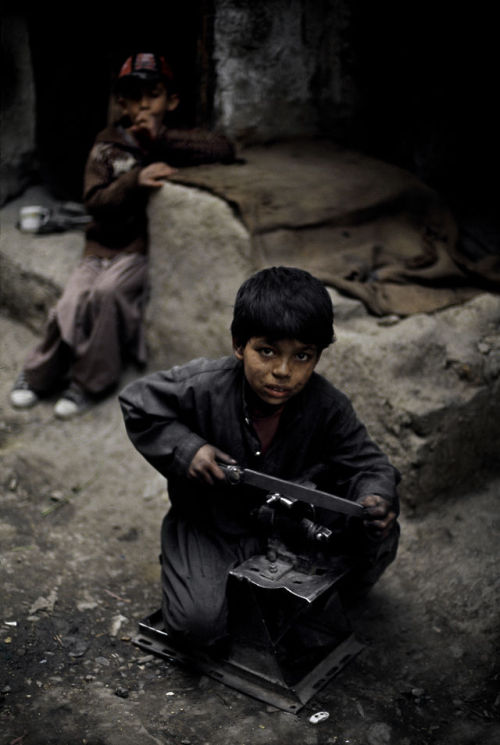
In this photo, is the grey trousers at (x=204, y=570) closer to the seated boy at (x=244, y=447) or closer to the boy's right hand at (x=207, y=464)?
the seated boy at (x=244, y=447)

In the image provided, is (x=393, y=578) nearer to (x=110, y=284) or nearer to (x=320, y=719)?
(x=320, y=719)

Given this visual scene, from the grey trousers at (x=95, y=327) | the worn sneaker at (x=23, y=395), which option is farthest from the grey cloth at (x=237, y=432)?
the worn sneaker at (x=23, y=395)

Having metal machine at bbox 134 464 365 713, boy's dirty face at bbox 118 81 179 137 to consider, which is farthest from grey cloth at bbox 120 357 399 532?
boy's dirty face at bbox 118 81 179 137

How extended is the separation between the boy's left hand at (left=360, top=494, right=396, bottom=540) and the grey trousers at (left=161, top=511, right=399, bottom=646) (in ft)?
0.28

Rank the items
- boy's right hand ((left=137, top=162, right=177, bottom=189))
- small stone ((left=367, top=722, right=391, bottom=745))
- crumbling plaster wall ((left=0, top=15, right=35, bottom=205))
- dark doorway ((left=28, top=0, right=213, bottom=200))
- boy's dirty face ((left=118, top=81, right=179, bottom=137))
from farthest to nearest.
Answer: crumbling plaster wall ((left=0, top=15, right=35, bottom=205)) < dark doorway ((left=28, top=0, right=213, bottom=200)) < boy's dirty face ((left=118, top=81, right=179, bottom=137)) < boy's right hand ((left=137, top=162, right=177, bottom=189)) < small stone ((left=367, top=722, right=391, bottom=745))

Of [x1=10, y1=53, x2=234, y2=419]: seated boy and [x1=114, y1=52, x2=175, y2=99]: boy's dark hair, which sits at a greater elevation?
[x1=114, y1=52, x2=175, y2=99]: boy's dark hair

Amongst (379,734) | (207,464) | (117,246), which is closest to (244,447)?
(207,464)

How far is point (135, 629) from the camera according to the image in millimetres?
2719

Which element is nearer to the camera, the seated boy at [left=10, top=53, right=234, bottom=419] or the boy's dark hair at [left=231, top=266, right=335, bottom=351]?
the boy's dark hair at [left=231, top=266, right=335, bottom=351]

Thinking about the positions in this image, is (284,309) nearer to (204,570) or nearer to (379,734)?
(204,570)

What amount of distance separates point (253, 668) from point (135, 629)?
→ 49cm

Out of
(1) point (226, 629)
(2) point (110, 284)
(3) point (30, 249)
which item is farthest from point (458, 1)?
(1) point (226, 629)

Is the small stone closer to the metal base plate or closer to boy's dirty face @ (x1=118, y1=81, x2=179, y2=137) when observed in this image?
the metal base plate

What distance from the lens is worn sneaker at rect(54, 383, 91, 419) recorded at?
4191mm
